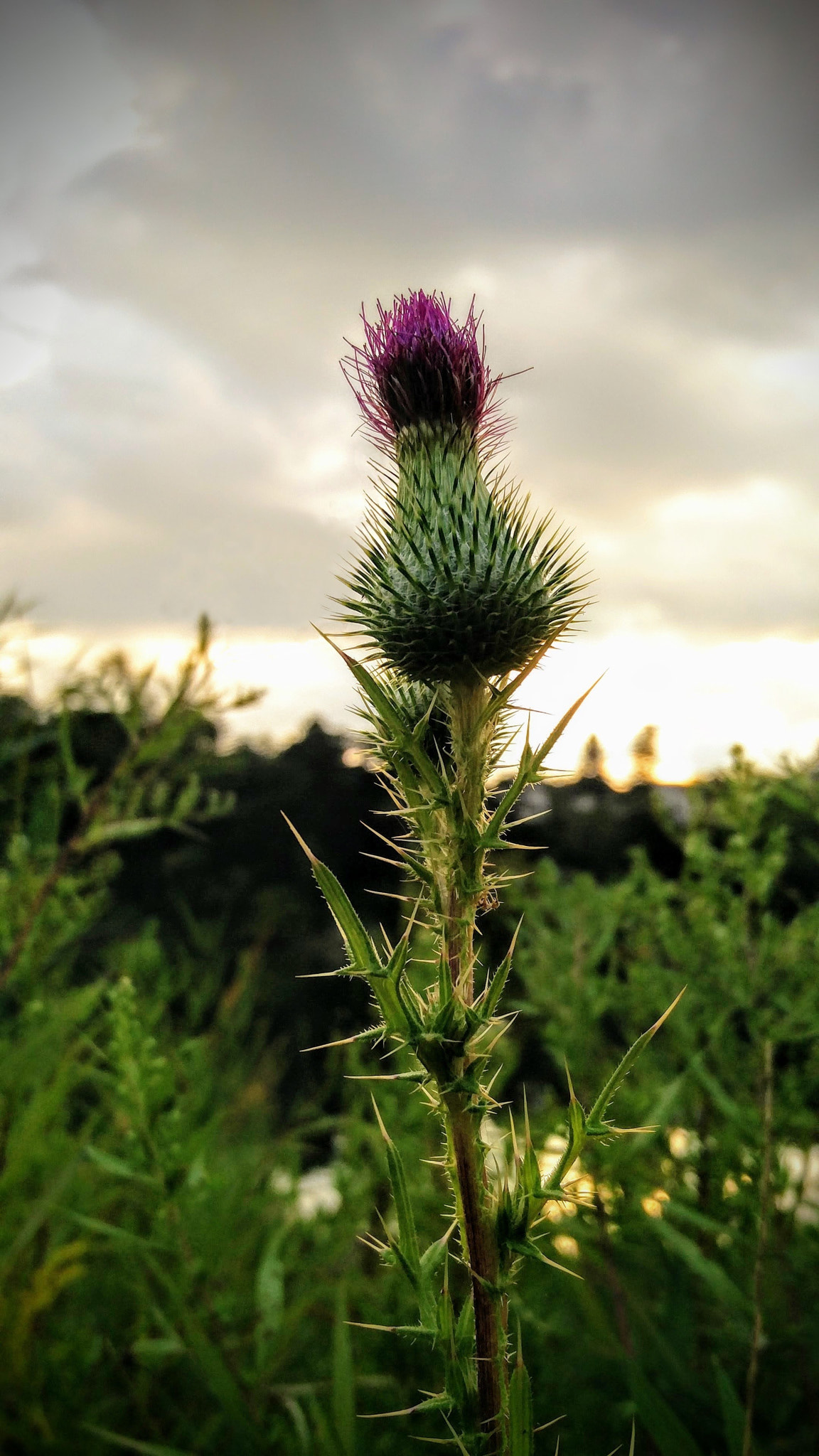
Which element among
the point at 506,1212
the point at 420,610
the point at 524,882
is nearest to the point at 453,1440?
the point at 506,1212

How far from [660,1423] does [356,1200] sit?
4.24 ft

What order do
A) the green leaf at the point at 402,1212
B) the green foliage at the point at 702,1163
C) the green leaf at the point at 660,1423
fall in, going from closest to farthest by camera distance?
the green leaf at the point at 402,1212, the green leaf at the point at 660,1423, the green foliage at the point at 702,1163

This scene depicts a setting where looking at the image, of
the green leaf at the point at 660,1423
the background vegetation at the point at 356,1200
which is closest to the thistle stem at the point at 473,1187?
the background vegetation at the point at 356,1200

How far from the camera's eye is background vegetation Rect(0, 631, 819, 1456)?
180 cm

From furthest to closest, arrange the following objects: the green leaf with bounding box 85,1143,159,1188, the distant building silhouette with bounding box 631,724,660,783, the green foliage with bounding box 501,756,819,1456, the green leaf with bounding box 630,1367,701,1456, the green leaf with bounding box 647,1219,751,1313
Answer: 1. the distant building silhouette with bounding box 631,724,660,783
2. the green foliage with bounding box 501,756,819,1456
3. the green leaf with bounding box 647,1219,751,1313
4. the green leaf with bounding box 85,1143,159,1188
5. the green leaf with bounding box 630,1367,701,1456

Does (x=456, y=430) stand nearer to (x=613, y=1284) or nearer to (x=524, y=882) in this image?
(x=613, y=1284)

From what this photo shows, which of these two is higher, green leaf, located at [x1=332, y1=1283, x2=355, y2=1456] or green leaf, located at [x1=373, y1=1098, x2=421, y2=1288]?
green leaf, located at [x1=373, y1=1098, x2=421, y2=1288]

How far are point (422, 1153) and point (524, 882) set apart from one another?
7.68ft

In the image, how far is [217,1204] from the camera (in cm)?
209

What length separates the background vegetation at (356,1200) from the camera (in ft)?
5.90

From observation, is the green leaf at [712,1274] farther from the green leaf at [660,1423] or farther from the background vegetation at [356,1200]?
the green leaf at [660,1423]

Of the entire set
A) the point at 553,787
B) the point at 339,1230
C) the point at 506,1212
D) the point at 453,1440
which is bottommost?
the point at 339,1230

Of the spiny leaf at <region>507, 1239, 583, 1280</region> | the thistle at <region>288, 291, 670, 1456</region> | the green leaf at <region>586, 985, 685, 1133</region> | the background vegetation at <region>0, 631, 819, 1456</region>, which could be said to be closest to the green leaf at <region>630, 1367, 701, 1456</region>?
the background vegetation at <region>0, 631, 819, 1456</region>

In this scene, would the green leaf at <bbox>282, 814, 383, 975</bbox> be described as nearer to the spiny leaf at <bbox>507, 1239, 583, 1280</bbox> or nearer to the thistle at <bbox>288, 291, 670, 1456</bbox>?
the thistle at <bbox>288, 291, 670, 1456</bbox>
